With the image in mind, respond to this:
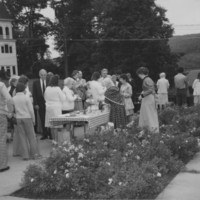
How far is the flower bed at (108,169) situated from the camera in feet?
18.5

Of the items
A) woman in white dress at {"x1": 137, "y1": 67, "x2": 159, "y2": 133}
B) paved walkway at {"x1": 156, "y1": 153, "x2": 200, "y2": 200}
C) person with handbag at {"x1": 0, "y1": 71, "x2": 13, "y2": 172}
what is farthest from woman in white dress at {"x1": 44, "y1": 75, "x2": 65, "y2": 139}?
paved walkway at {"x1": 156, "y1": 153, "x2": 200, "y2": 200}

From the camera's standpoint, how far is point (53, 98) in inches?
387

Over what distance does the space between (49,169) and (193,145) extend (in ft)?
10.5

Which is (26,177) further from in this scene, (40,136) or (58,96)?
(40,136)

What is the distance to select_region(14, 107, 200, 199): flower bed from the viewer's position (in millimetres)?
5629

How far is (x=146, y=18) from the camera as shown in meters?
37.4

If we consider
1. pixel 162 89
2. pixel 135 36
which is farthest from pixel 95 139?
pixel 135 36

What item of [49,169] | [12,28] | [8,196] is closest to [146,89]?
[49,169]

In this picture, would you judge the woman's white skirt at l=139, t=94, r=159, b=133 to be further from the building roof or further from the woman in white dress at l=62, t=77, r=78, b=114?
the building roof

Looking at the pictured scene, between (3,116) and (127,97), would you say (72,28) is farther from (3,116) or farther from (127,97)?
(3,116)

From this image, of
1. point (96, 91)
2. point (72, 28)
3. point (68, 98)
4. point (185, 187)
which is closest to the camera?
point (185, 187)

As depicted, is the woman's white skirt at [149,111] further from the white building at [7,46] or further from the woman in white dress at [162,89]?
the white building at [7,46]

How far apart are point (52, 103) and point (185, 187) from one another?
15.6 feet

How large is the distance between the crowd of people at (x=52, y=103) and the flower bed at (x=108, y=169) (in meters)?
1.19
